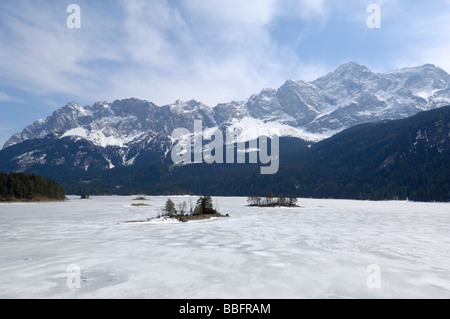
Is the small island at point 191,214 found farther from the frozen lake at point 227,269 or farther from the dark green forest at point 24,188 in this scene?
the dark green forest at point 24,188

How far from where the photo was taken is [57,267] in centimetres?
2186

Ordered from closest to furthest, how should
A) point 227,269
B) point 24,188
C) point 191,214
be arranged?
point 227,269, point 191,214, point 24,188

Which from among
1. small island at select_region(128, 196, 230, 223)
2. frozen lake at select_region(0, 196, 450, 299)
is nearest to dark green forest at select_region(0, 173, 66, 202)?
small island at select_region(128, 196, 230, 223)

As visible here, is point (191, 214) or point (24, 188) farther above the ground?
point (24, 188)

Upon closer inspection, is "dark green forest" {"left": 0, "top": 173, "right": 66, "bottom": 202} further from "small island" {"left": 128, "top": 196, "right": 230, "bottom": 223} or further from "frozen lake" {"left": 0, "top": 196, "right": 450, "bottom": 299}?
"frozen lake" {"left": 0, "top": 196, "right": 450, "bottom": 299}

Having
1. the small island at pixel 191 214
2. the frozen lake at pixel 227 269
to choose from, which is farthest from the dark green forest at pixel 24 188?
the frozen lake at pixel 227 269

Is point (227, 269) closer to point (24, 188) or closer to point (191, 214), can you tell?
point (191, 214)

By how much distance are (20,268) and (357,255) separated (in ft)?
92.6

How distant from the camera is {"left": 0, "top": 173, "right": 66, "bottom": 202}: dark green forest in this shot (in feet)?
487

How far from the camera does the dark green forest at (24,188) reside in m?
148

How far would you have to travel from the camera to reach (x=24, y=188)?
6097 inches

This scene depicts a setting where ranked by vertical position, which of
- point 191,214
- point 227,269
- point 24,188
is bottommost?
point 191,214

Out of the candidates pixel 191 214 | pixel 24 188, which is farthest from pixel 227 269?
pixel 24 188
